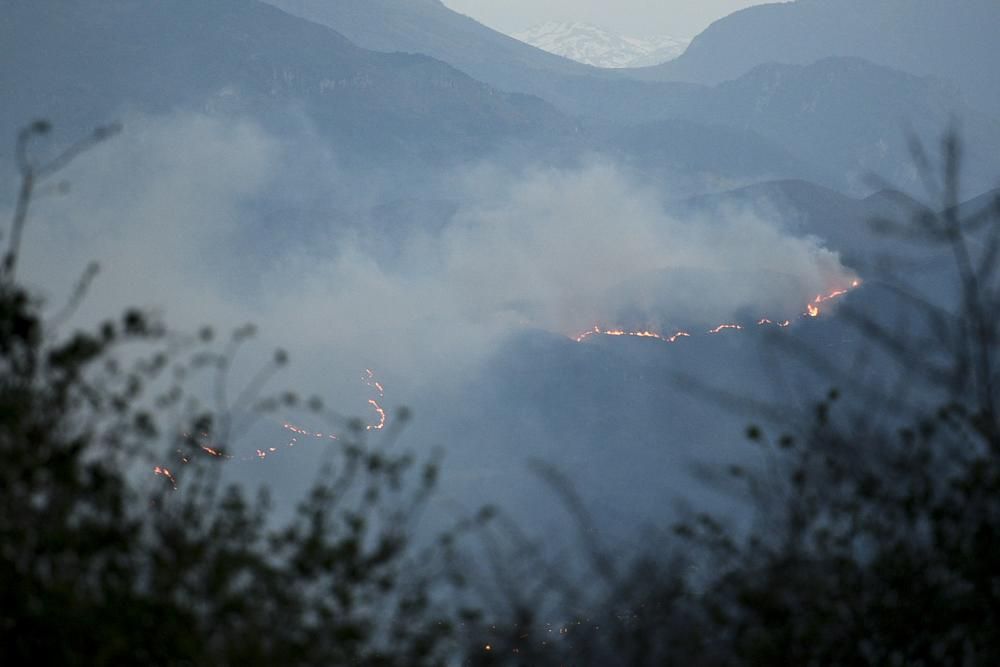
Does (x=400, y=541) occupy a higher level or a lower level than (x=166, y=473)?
higher

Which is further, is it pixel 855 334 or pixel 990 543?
pixel 855 334

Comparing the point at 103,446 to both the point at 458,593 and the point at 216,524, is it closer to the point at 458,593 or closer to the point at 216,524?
the point at 216,524

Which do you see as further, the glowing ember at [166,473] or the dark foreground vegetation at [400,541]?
the glowing ember at [166,473]

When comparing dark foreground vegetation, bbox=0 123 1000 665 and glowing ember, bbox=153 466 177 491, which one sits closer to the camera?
dark foreground vegetation, bbox=0 123 1000 665

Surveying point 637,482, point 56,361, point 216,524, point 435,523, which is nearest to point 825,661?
point 216,524

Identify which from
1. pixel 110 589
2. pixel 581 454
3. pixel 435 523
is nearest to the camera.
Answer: pixel 110 589

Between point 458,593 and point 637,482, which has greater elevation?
point 637,482

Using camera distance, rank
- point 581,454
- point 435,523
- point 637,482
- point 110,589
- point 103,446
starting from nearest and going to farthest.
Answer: point 110,589, point 103,446, point 435,523, point 637,482, point 581,454

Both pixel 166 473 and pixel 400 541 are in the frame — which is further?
pixel 166 473
